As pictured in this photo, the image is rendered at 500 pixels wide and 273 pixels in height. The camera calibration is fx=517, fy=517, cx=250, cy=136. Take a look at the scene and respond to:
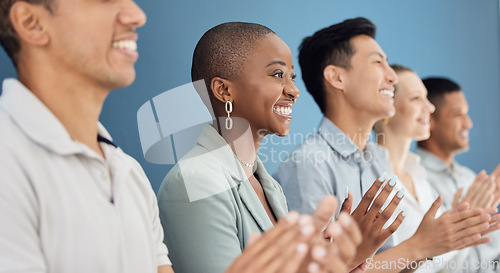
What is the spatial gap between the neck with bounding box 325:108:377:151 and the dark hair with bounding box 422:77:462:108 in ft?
2.39

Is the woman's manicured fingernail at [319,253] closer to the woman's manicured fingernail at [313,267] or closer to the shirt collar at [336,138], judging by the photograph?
the woman's manicured fingernail at [313,267]

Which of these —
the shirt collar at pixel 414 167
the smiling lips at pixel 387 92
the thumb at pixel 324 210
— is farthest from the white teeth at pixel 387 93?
the thumb at pixel 324 210

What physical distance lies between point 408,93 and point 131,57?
1394mm

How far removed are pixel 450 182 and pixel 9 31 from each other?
200 cm

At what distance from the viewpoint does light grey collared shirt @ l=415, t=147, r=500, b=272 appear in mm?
2115

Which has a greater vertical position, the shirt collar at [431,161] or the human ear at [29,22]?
the shirt collar at [431,161]

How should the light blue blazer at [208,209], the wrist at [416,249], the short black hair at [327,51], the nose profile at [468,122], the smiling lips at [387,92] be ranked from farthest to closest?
1. the nose profile at [468,122]
2. the smiling lips at [387,92]
3. the short black hair at [327,51]
4. the wrist at [416,249]
5. the light blue blazer at [208,209]

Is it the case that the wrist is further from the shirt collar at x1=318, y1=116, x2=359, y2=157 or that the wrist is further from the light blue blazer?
the light blue blazer

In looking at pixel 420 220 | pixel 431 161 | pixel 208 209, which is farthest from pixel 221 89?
pixel 431 161

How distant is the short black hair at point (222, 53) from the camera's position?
45.6 inches

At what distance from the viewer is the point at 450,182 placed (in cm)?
228

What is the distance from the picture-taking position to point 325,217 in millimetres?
733

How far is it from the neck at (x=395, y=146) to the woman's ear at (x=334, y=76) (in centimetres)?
44

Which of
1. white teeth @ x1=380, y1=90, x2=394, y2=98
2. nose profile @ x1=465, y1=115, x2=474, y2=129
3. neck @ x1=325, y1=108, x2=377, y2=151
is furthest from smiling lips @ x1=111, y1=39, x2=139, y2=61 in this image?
nose profile @ x1=465, y1=115, x2=474, y2=129
